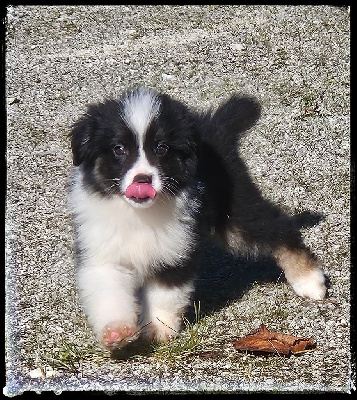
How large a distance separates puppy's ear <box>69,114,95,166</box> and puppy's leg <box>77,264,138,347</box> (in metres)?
0.56

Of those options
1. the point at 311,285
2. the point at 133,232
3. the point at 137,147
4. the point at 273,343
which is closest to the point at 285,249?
the point at 311,285

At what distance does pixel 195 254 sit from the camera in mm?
4250

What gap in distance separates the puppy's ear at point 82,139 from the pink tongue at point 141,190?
40 cm

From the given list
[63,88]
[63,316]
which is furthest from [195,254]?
[63,88]

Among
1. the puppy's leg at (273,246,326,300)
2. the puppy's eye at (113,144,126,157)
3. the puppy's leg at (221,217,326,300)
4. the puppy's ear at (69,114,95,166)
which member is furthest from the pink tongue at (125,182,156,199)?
the puppy's leg at (273,246,326,300)

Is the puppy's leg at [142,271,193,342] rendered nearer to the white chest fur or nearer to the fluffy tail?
the white chest fur

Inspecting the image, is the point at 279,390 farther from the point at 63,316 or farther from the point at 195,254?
the point at 63,316

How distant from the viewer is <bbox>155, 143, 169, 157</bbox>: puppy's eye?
3.89 meters

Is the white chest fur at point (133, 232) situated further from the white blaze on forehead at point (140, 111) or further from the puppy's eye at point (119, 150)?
the white blaze on forehead at point (140, 111)

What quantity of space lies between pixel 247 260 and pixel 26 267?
1.38m

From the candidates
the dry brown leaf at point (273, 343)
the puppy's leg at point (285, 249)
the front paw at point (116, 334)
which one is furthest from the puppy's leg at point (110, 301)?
the puppy's leg at point (285, 249)

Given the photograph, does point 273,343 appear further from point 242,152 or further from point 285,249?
point 242,152

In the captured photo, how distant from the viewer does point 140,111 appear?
3.87 meters

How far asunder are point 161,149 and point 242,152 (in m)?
2.17
